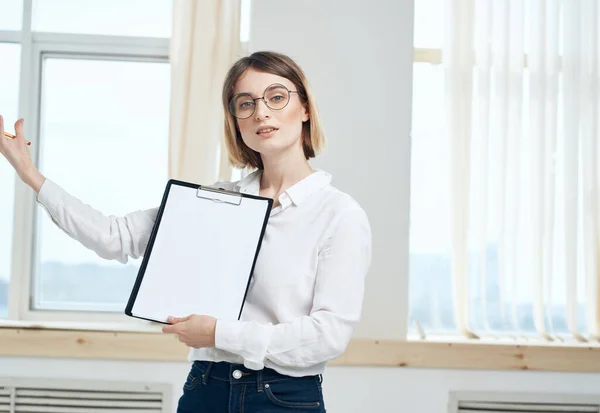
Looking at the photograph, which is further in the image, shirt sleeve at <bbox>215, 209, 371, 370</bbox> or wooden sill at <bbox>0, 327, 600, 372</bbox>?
wooden sill at <bbox>0, 327, 600, 372</bbox>

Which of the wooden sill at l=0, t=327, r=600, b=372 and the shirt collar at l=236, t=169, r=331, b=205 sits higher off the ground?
the shirt collar at l=236, t=169, r=331, b=205

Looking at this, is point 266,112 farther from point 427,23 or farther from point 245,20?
point 427,23

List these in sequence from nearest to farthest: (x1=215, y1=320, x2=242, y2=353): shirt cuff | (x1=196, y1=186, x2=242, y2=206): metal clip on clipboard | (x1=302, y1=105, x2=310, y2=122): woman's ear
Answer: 1. (x1=215, y1=320, x2=242, y2=353): shirt cuff
2. (x1=196, y1=186, x2=242, y2=206): metal clip on clipboard
3. (x1=302, y1=105, x2=310, y2=122): woman's ear

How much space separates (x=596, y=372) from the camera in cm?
253

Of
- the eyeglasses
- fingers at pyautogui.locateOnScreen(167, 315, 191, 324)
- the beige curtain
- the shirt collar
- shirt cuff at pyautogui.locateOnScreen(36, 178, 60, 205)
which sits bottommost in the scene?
fingers at pyautogui.locateOnScreen(167, 315, 191, 324)

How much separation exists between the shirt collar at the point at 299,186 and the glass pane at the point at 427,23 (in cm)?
163

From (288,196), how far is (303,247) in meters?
0.12

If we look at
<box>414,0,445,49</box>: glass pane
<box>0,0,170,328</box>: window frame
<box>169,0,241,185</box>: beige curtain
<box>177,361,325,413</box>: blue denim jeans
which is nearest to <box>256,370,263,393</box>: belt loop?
<box>177,361,325,413</box>: blue denim jeans

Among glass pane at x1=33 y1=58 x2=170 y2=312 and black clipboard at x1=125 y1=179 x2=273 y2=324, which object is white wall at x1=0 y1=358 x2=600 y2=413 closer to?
glass pane at x1=33 y1=58 x2=170 y2=312

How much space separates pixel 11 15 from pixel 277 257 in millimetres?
Result: 2151

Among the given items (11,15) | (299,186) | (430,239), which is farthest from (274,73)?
(11,15)

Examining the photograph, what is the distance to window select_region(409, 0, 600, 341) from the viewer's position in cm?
259

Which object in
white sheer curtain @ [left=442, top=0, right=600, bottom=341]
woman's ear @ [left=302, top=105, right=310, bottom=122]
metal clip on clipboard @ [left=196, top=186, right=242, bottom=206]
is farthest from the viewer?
white sheer curtain @ [left=442, top=0, right=600, bottom=341]

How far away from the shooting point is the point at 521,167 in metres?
2.63
